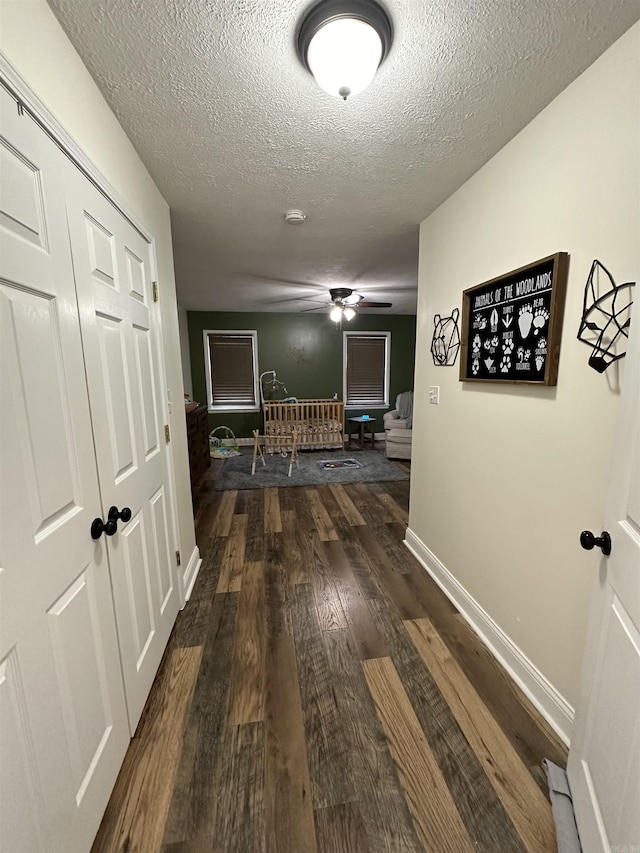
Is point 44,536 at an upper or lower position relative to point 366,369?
lower

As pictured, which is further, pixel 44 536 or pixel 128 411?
pixel 128 411

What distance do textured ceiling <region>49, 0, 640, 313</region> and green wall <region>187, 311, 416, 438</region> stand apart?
12.1 feet

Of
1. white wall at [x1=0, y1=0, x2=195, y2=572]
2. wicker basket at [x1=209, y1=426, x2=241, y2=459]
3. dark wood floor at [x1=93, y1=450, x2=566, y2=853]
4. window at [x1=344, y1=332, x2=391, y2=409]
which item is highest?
white wall at [x1=0, y1=0, x2=195, y2=572]

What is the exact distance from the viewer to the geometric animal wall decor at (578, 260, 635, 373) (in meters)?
1.03

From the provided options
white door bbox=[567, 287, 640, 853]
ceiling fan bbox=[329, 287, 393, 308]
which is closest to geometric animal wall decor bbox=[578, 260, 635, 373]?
white door bbox=[567, 287, 640, 853]

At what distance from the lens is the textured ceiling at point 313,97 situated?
913mm

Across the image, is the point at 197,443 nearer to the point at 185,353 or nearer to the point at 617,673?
the point at 185,353

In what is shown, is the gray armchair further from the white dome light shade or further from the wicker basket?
the white dome light shade

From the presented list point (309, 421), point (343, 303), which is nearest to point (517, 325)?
point (343, 303)

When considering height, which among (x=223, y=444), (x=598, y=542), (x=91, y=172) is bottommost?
(x=223, y=444)

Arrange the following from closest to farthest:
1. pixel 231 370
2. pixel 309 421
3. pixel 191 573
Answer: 1. pixel 191 573
2. pixel 309 421
3. pixel 231 370

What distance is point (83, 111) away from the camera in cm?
103

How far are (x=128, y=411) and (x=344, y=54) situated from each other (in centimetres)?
134

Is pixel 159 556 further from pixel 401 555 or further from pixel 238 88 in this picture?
pixel 238 88
